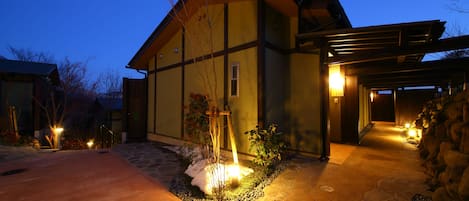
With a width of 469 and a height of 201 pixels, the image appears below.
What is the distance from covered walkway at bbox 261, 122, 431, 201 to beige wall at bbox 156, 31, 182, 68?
5.61m

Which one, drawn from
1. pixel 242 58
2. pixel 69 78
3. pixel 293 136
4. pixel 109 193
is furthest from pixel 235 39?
pixel 69 78

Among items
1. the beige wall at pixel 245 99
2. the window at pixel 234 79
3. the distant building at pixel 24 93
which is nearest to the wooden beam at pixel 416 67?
the beige wall at pixel 245 99

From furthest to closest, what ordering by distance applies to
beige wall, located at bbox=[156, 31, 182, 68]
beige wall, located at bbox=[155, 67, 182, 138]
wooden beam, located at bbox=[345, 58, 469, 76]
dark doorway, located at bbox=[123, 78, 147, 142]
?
1. dark doorway, located at bbox=[123, 78, 147, 142]
2. beige wall, located at bbox=[156, 31, 182, 68]
3. beige wall, located at bbox=[155, 67, 182, 138]
4. wooden beam, located at bbox=[345, 58, 469, 76]

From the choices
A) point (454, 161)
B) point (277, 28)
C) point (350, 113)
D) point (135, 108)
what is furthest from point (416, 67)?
point (135, 108)

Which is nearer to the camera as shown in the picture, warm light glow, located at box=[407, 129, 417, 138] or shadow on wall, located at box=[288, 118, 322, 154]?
shadow on wall, located at box=[288, 118, 322, 154]

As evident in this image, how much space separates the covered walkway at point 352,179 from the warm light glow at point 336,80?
1738 millimetres

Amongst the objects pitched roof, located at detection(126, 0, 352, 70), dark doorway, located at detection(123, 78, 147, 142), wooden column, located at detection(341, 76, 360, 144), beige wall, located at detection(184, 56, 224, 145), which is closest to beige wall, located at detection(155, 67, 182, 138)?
beige wall, located at detection(184, 56, 224, 145)

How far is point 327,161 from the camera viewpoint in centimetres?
509

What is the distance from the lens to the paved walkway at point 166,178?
3.45m

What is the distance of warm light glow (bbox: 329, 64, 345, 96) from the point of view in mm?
5484

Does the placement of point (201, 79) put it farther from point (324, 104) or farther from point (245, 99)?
point (324, 104)

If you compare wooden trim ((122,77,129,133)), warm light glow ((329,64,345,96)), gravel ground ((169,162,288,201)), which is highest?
warm light glow ((329,64,345,96))

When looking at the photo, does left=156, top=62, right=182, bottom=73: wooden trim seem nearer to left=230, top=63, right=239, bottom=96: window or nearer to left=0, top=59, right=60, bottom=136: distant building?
left=230, top=63, right=239, bottom=96: window

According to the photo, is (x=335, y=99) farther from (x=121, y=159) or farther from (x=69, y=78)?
(x=69, y=78)
